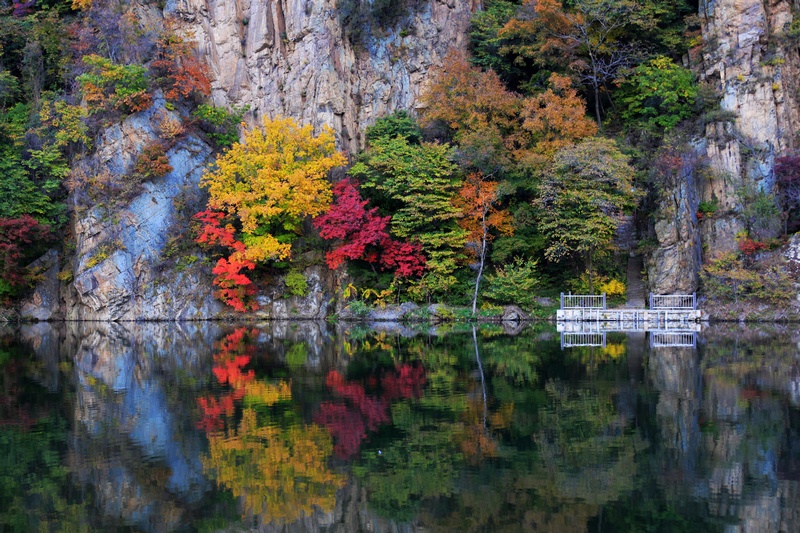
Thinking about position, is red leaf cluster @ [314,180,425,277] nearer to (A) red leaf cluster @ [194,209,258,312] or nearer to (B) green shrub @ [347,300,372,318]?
(B) green shrub @ [347,300,372,318]

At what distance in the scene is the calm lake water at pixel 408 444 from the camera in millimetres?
8172

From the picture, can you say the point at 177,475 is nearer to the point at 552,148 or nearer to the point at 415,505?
the point at 415,505

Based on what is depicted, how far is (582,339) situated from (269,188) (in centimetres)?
1776

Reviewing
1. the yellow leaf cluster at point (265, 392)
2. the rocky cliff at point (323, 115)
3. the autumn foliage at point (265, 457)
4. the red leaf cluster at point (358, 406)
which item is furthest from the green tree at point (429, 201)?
the autumn foliage at point (265, 457)

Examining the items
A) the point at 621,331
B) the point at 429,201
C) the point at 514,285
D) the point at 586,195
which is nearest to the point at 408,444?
the point at 621,331

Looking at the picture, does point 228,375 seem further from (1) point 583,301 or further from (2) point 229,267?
(1) point 583,301

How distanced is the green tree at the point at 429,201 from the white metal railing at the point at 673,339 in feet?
33.9

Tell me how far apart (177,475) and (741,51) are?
3525cm

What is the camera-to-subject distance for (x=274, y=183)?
3594 centimetres

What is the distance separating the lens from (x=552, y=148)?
33.9m

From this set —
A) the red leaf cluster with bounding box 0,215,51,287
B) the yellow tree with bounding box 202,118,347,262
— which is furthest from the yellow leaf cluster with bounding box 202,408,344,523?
the red leaf cluster with bounding box 0,215,51,287

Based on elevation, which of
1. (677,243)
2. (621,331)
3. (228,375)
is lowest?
(228,375)

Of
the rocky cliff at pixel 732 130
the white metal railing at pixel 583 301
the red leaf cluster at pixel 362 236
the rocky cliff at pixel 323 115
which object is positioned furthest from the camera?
the red leaf cluster at pixel 362 236

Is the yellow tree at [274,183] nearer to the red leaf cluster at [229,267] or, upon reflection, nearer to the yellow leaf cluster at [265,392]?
the red leaf cluster at [229,267]
